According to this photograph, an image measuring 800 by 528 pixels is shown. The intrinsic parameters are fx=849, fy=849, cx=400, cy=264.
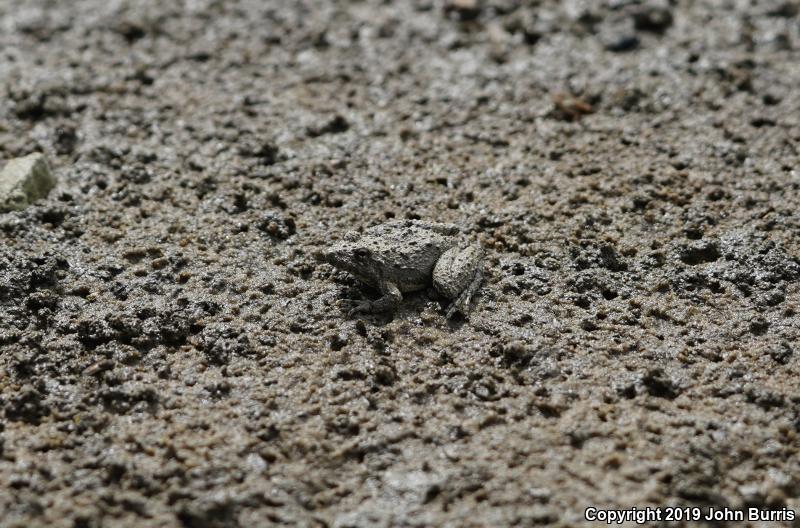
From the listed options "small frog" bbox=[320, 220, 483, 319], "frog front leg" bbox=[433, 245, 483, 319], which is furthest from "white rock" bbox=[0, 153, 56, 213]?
"frog front leg" bbox=[433, 245, 483, 319]

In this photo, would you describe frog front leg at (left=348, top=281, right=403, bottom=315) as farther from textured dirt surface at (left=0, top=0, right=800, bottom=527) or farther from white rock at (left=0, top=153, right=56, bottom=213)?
white rock at (left=0, top=153, right=56, bottom=213)

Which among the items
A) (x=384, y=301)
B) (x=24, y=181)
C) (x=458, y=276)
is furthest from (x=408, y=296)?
(x=24, y=181)

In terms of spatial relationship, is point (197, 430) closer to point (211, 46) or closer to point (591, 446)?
point (591, 446)

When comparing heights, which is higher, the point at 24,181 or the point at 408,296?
the point at 24,181

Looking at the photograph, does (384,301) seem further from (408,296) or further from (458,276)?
(458,276)

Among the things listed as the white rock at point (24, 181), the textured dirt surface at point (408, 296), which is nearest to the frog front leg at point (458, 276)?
the textured dirt surface at point (408, 296)

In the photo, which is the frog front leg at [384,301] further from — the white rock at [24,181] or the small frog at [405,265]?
the white rock at [24,181]
